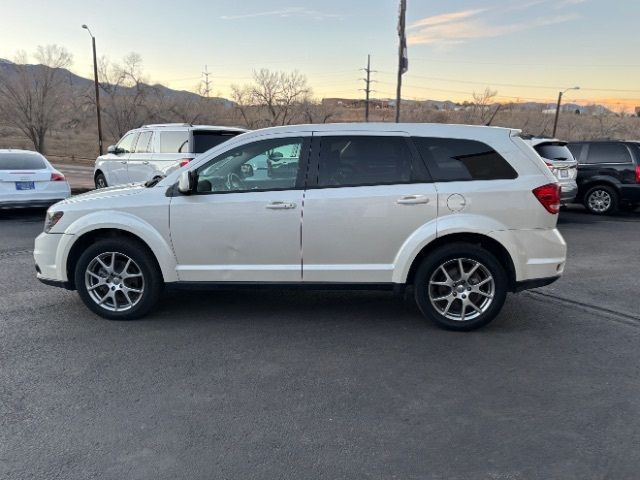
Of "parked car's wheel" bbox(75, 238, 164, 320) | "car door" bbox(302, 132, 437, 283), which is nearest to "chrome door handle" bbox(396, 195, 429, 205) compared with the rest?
"car door" bbox(302, 132, 437, 283)

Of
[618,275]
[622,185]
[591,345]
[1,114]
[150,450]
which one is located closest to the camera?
[150,450]

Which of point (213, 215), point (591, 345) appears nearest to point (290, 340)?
point (213, 215)

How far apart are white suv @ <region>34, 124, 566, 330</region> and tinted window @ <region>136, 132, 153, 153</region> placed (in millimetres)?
7740

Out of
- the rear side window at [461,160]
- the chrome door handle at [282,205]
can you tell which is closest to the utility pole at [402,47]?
the rear side window at [461,160]

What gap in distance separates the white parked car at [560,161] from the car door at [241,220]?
8090 mm

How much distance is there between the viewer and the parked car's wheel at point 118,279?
5.06 m

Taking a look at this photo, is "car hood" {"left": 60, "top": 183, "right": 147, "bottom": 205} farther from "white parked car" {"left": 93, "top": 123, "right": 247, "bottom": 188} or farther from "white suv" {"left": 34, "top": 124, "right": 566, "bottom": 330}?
"white parked car" {"left": 93, "top": 123, "right": 247, "bottom": 188}

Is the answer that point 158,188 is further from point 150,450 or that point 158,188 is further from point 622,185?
point 622,185

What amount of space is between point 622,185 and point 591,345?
9.83 metres

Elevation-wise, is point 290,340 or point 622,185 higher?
point 622,185

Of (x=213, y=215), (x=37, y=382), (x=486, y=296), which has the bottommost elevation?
(x=37, y=382)

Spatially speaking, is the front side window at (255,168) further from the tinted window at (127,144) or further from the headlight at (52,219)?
the tinted window at (127,144)

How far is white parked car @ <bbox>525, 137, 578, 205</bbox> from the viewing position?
11406 millimetres

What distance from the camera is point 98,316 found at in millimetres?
5223
